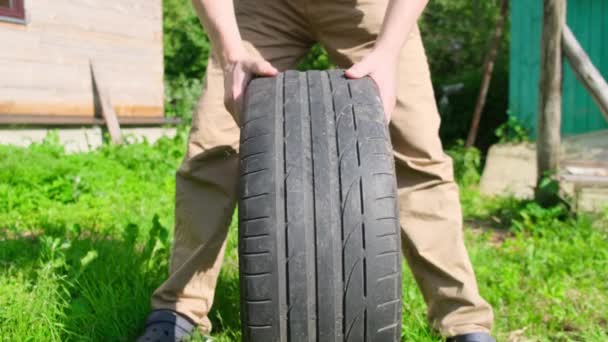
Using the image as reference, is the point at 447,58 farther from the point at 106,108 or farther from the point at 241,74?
the point at 241,74

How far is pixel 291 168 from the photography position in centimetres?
140

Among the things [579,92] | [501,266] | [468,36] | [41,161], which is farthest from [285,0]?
[468,36]

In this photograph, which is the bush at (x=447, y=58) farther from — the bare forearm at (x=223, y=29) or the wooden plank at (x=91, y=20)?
the bare forearm at (x=223, y=29)

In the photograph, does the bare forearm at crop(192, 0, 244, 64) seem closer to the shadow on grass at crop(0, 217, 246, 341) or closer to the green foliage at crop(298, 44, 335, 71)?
the shadow on grass at crop(0, 217, 246, 341)

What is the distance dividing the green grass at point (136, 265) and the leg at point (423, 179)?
0.65 feet

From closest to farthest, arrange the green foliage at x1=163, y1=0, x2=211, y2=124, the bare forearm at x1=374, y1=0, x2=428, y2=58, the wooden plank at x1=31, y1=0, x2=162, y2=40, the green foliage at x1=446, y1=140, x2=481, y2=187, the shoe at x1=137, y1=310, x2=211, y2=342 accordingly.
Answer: the bare forearm at x1=374, y1=0, x2=428, y2=58
the shoe at x1=137, y1=310, x2=211, y2=342
the wooden plank at x1=31, y1=0, x2=162, y2=40
the green foliage at x1=446, y1=140, x2=481, y2=187
the green foliage at x1=163, y1=0, x2=211, y2=124

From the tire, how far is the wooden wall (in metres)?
5.68

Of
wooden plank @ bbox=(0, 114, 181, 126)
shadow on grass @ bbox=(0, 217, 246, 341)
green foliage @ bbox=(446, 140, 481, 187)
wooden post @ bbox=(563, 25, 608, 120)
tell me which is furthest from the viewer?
green foliage @ bbox=(446, 140, 481, 187)

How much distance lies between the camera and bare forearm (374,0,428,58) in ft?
5.70

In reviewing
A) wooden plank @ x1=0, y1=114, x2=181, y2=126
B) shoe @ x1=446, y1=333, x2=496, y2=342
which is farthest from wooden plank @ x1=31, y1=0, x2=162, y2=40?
shoe @ x1=446, y1=333, x2=496, y2=342

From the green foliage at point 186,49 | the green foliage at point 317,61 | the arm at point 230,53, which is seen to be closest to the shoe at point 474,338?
the arm at point 230,53

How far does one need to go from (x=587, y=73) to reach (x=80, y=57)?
5.26 m

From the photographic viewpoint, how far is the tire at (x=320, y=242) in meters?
1.34

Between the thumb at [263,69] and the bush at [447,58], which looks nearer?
the thumb at [263,69]
